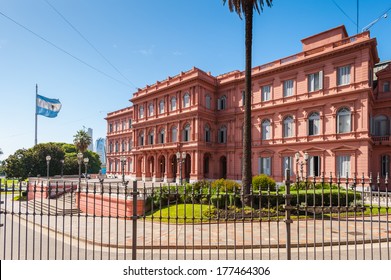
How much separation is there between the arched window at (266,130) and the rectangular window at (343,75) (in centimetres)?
855

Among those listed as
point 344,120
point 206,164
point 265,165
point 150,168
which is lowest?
point 150,168

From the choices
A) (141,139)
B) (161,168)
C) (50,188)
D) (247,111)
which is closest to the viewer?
(50,188)

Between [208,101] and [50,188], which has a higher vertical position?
[208,101]

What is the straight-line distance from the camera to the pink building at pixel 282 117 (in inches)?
928

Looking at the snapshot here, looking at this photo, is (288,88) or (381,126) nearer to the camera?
(381,126)

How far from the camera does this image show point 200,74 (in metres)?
33.5

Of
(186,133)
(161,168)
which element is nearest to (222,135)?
(186,133)

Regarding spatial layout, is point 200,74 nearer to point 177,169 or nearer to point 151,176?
point 177,169

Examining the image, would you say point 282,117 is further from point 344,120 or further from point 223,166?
point 223,166

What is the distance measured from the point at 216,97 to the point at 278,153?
1236cm

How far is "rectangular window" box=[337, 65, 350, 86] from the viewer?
2403 cm

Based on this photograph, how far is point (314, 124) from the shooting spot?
2620cm

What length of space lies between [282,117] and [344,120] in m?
6.36
